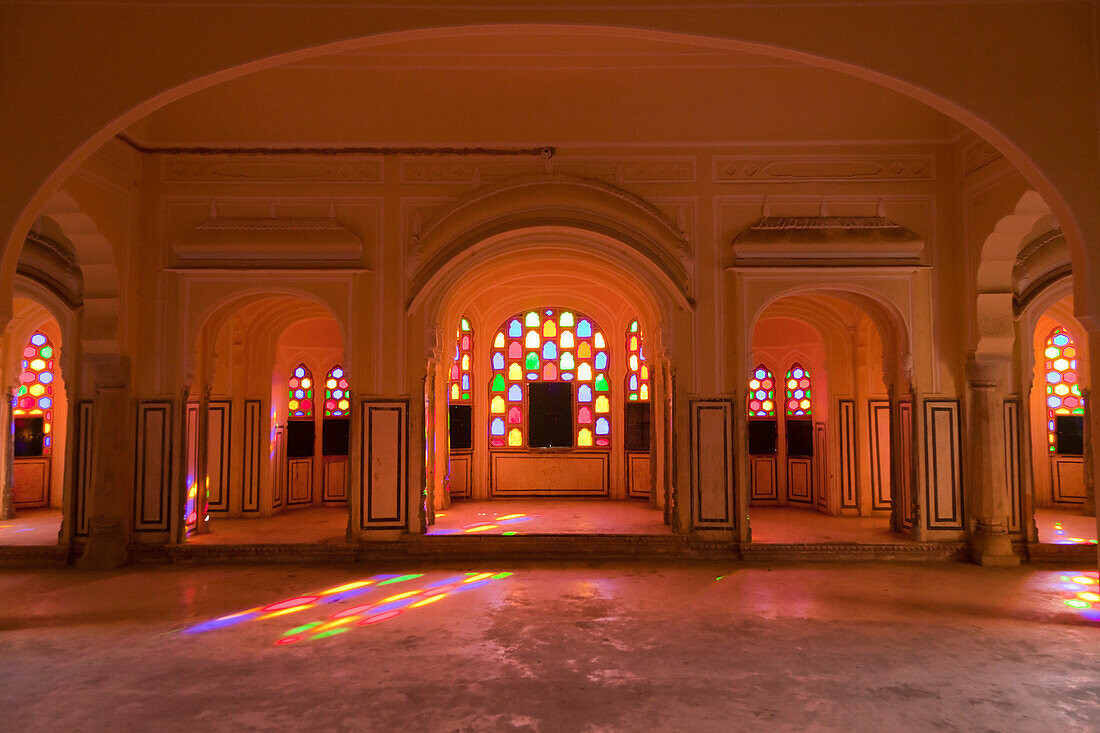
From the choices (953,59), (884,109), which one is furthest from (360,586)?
(884,109)

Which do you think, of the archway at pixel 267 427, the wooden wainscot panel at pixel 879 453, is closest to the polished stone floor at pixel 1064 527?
the wooden wainscot panel at pixel 879 453

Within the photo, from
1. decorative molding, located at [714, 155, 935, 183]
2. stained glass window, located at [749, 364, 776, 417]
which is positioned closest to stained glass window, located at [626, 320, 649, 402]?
stained glass window, located at [749, 364, 776, 417]

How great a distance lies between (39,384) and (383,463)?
7.62 metres

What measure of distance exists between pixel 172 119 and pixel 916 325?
934 centimetres

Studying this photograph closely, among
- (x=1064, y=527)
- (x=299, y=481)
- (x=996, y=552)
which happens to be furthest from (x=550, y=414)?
(x=1064, y=527)

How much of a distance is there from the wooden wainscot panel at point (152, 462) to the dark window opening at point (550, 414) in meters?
6.36

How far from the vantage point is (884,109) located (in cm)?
916

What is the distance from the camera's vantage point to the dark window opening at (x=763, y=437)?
13.4 metres

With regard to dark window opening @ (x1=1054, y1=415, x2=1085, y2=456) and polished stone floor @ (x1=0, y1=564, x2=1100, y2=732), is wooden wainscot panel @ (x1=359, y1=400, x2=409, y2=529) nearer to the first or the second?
polished stone floor @ (x1=0, y1=564, x2=1100, y2=732)

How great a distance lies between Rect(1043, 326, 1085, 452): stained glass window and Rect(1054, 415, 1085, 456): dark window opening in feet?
0.19

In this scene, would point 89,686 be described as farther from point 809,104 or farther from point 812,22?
point 809,104

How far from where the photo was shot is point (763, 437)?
13.5m

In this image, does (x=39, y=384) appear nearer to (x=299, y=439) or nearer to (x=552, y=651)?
(x=299, y=439)

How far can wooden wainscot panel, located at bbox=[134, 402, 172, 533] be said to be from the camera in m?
9.18
